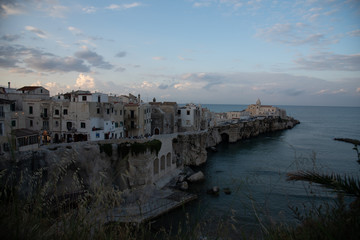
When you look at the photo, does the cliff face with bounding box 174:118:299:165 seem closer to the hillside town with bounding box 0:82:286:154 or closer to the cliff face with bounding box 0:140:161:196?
the cliff face with bounding box 0:140:161:196

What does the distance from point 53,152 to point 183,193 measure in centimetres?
1220

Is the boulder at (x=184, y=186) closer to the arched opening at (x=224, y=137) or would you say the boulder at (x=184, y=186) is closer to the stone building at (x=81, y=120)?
the stone building at (x=81, y=120)

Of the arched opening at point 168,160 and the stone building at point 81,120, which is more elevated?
the stone building at point 81,120

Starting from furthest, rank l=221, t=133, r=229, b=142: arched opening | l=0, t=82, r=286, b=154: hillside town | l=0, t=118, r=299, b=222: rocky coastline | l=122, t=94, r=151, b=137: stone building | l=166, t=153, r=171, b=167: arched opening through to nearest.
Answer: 1. l=221, t=133, r=229, b=142: arched opening
2. l=122, t=94, r=151, b=137: stone building
3. l=166, t=153, r=171, b=167: arched opening
4. l=0, t=82, r=286, b=154: hillside town
5. l=0, t=118, r=299, b=222: rocky coastline

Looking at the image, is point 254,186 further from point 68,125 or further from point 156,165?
point 68,125

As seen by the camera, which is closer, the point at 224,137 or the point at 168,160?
the point at 168,160

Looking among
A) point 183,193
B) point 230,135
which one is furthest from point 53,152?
point 230,135

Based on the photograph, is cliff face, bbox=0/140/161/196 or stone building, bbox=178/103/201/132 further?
stone building, bbox=178/103/201/132

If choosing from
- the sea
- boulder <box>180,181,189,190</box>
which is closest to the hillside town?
boulder <box>180,181,189,190</box>

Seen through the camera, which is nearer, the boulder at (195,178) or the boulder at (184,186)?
the boulder at (184,186)

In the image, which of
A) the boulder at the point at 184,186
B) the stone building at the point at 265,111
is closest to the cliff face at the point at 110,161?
the boulder at the point at 184,186

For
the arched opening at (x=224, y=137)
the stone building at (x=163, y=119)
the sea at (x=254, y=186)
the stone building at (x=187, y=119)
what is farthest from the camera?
the arched opening at (x=224, y=137)

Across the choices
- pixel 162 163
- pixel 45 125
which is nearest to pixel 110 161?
pixel 162 163

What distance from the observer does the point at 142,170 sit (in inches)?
911
